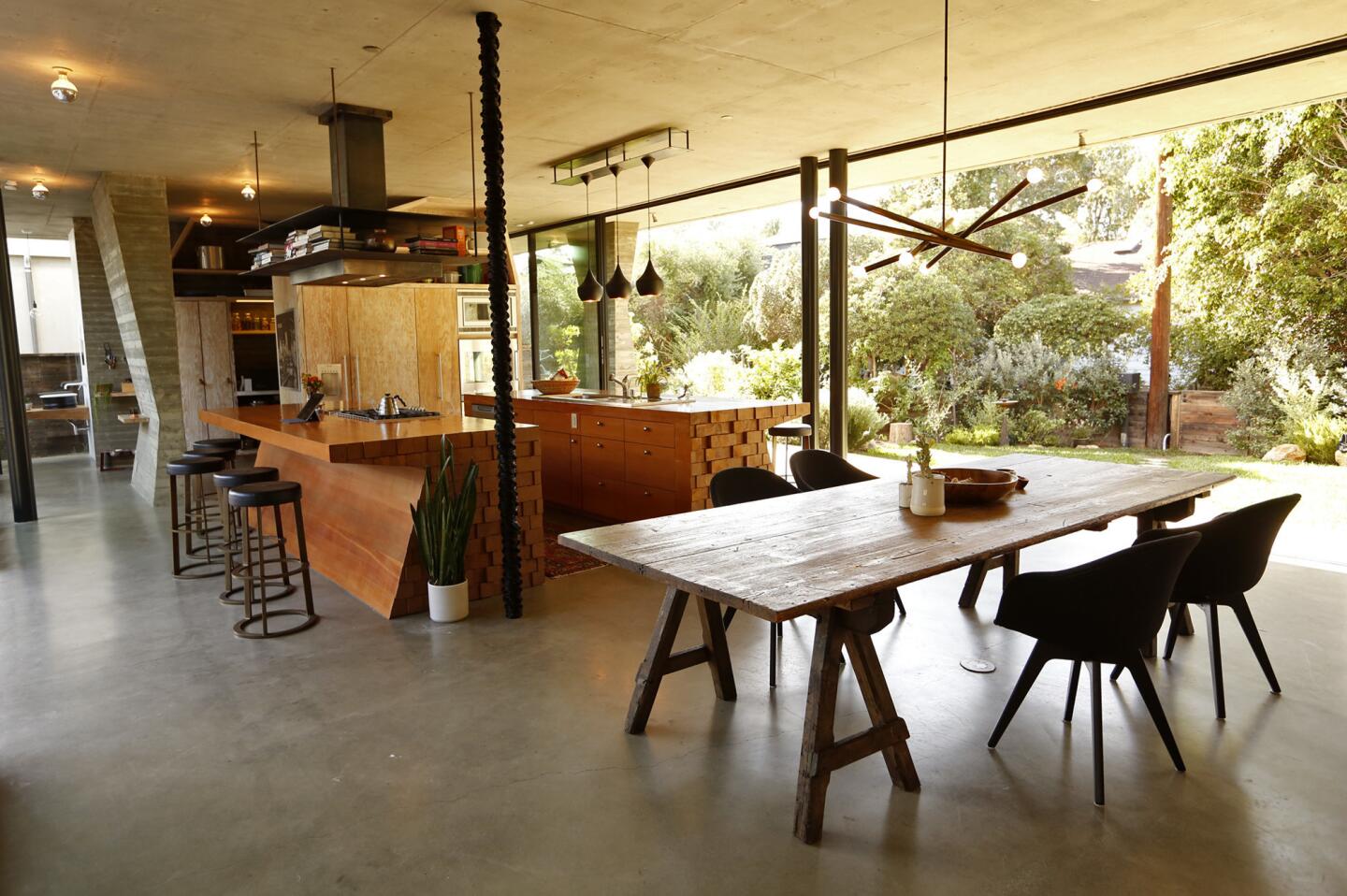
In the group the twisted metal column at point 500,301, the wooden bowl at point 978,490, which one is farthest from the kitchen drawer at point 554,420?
the wooden bowl at point 978,490

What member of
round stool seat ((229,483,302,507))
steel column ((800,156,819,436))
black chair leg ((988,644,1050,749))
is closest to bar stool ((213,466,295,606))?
round stool seat ((229,483,302,507))

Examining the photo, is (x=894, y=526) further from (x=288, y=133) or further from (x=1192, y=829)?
(x=288, y=133)

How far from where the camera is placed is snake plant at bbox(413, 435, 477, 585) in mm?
4180

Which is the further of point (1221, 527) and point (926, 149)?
point (926, 149)

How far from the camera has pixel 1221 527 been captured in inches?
119

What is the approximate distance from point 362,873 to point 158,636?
8.19 ft

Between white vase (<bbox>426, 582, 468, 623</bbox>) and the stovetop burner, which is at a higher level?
the stovetop burner

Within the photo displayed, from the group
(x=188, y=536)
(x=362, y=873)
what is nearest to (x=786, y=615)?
(x=362, y=873)

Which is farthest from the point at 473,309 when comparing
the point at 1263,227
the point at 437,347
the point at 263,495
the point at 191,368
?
the point at 1263,227


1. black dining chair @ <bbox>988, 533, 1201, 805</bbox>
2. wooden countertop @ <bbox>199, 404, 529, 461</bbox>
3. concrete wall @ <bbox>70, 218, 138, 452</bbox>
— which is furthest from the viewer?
concrete wall @ <bbox>70, 218, 138, 452</bbox>

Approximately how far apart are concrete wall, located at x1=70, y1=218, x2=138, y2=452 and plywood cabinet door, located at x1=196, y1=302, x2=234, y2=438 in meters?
1.01

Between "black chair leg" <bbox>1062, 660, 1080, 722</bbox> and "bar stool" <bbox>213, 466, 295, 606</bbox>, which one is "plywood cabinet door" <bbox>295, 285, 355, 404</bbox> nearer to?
"bar stool" <bbox>213, 466, 295, 606</bbox>

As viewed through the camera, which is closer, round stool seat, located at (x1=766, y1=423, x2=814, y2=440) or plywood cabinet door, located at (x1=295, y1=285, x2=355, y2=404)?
round stool seat, located at (x1=766, y1=423, x2=814, y2=440)

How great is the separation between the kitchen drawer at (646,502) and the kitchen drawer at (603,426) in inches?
15.3
